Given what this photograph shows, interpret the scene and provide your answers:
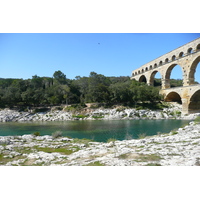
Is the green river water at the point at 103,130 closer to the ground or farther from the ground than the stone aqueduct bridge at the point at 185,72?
closer to the ground

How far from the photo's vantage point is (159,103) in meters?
32.6

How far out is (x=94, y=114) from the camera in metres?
29.5

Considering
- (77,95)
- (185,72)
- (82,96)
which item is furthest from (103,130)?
(77,95)

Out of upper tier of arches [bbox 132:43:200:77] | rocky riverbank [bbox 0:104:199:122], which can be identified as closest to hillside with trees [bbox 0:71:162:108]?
rocky riverbank [bbox 0:104:199:122]

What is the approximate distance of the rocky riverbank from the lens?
26.8m

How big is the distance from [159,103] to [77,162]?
30223 millimetres

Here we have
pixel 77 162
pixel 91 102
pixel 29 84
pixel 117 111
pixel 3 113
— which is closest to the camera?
pixel 77 162

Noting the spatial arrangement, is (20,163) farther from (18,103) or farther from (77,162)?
(18,103)

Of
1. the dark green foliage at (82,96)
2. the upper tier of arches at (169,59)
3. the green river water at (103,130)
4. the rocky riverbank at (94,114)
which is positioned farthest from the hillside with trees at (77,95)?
the green river water at (103,130)

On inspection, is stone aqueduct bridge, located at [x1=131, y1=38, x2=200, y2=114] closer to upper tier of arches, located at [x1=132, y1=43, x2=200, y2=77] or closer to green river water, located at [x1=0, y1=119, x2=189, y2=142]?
upper tier of arches, located at [x1=132, y1=43, x2=200, y2=77]

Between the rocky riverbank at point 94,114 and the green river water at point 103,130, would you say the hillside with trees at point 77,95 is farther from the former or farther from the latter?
the green river water at point 103,130

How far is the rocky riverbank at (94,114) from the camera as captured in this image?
88.0 ft

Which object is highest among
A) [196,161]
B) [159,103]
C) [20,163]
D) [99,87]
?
[99,87]

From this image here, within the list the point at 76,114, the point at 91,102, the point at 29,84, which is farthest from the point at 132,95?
the point at 29,84
